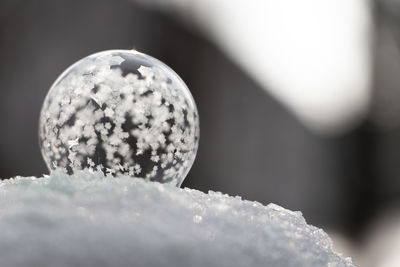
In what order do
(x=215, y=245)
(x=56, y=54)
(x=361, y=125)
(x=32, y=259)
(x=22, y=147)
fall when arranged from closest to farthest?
(x=32, y=259)
(x=215, y=245)
(x=22, y=147)
(x=56, y=54)
(x=361, y=125)

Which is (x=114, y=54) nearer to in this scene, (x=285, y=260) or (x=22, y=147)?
(x=285, y=260)

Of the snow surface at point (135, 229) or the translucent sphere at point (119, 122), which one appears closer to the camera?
the snow surface at point (135, 229)

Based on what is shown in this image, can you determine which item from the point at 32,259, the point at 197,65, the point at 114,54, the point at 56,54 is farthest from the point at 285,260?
the point at 197,65

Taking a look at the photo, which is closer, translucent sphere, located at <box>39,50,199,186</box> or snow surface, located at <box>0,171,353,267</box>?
snow surface, located at <box>0,171,353,267</box>

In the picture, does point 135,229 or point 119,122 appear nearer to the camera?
point 135,229
